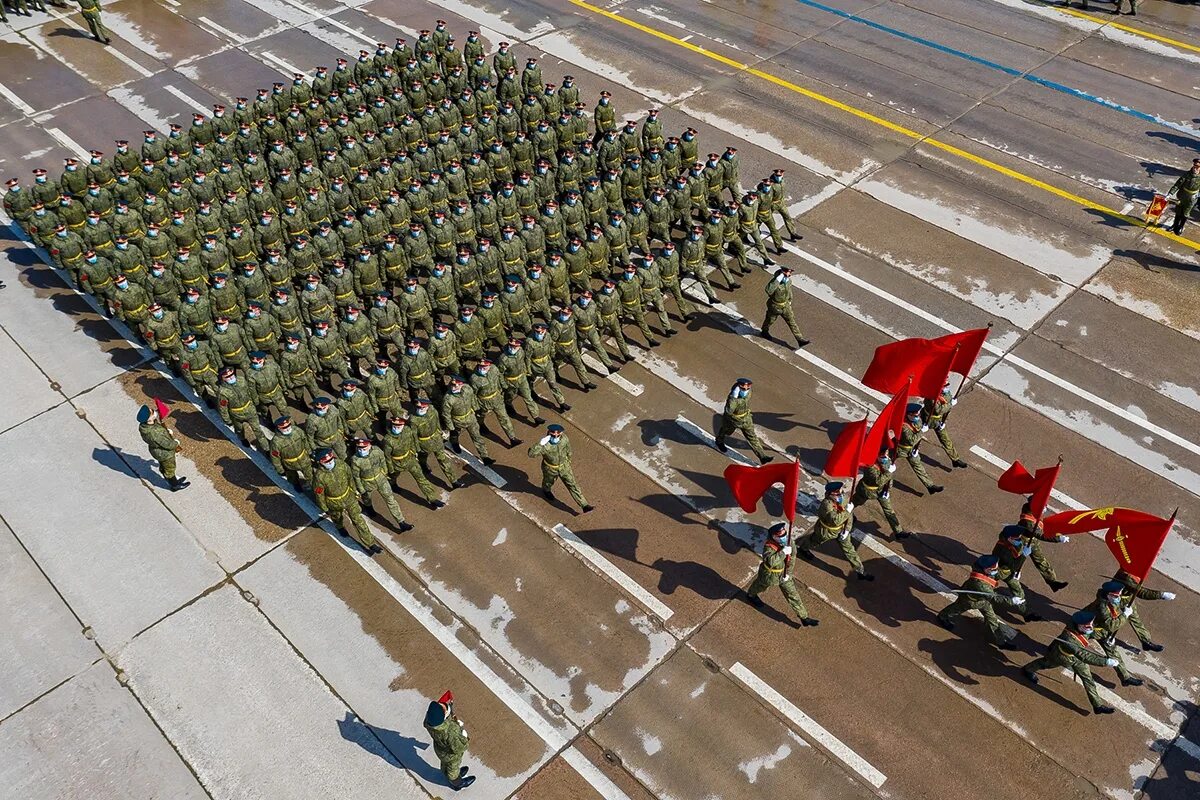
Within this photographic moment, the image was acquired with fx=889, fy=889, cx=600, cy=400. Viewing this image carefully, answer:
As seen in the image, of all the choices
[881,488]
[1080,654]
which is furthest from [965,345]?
[1080,654]

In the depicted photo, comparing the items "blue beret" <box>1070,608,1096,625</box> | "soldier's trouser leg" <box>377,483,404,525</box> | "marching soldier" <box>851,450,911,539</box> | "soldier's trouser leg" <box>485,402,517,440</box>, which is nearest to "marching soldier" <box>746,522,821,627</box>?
"marching soldier" <box>851,450,911,539</box>

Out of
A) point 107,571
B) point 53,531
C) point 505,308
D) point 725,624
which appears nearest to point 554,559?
point 725,624

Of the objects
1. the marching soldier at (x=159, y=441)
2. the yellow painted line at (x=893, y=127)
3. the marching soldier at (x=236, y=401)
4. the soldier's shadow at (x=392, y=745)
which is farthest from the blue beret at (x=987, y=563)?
the yellow painted line at (x=893, y=127)

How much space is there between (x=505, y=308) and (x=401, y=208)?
3.96 m

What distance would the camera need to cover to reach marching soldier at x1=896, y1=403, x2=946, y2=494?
13656 millimetres

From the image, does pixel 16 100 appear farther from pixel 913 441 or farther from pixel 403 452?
pixel 913 441

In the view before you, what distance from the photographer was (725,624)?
1240cm

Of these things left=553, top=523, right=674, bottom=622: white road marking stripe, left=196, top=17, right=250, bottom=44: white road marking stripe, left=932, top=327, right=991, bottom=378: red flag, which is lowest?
left=553, top=523, right=674, bottom=622: white road marking stripe

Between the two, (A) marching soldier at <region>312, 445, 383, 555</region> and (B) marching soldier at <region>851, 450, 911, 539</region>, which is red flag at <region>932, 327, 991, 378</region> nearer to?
(B) marching soldier at <region>851, 450, 911, 539</region>

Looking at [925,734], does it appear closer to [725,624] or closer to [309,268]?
[725,624]

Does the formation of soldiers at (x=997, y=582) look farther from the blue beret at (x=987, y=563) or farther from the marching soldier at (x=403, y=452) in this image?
the marching soldier at (x=403, y=452)

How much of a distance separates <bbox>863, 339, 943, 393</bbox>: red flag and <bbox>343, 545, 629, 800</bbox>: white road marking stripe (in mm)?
7273

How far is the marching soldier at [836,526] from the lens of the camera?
40.1 feet

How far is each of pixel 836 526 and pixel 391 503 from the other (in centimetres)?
637
